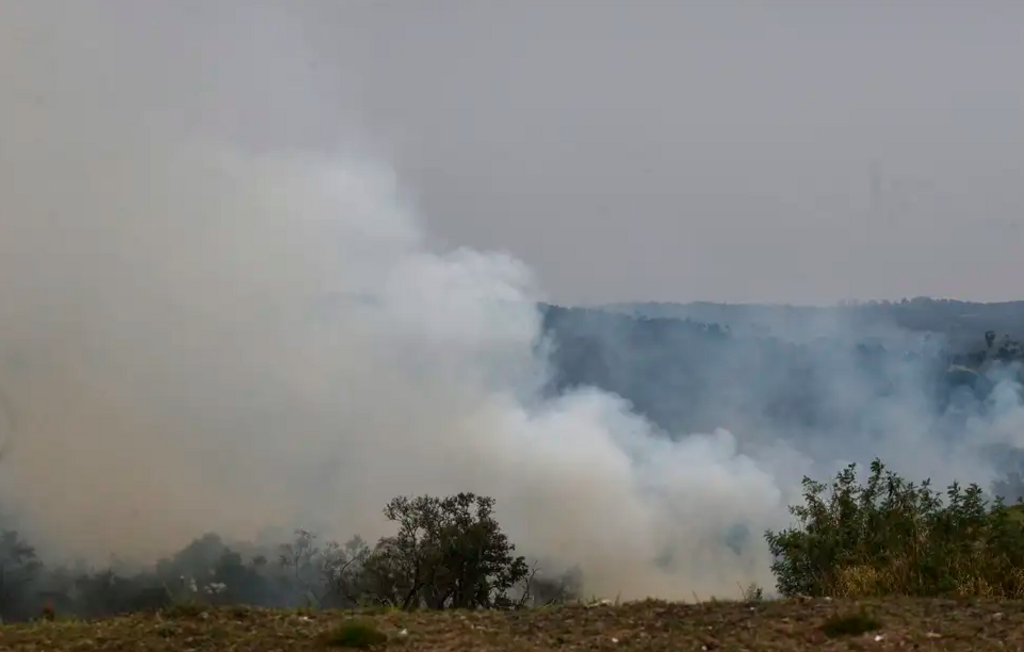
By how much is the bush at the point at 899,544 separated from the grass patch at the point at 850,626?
6.31 ft

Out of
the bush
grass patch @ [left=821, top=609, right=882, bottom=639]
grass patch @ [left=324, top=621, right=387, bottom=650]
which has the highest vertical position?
the bush

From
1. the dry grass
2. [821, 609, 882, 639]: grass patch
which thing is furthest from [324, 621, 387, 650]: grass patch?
[821, 609, 882, 639]: grass patch

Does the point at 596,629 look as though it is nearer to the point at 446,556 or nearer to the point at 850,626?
the point at 850,626

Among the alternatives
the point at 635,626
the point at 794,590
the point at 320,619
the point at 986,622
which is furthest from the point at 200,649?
the point at 794,590

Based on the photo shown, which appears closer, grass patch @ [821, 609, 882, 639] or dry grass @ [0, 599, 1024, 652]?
dry grass @ [0, 599, 1024, 652]

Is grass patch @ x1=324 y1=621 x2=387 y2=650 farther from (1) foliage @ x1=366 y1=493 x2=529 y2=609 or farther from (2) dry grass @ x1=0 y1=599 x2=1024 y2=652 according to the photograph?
(1) foliage @ x1=366 y1=493 x2=529 y2=609

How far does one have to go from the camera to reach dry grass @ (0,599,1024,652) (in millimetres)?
7645

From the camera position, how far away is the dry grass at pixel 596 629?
25.1 feet

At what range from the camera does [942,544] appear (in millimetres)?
10086

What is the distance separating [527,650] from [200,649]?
2466mm

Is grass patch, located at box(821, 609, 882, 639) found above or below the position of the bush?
below

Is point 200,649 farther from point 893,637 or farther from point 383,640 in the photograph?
point 893,637

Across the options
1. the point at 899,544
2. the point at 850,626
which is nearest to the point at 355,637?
the point at 850,626

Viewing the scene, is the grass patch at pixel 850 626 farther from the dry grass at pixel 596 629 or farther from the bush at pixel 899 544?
the bush at pixel 899 544
